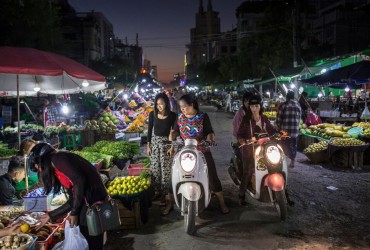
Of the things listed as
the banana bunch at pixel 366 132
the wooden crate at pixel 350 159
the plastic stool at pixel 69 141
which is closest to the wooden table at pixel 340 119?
the banana bunch at pixel 366 132

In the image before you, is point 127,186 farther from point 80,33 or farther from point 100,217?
point 80,33

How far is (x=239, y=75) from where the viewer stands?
43969mm

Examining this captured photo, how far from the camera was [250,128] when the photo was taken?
21.1ft

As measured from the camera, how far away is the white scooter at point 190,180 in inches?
209

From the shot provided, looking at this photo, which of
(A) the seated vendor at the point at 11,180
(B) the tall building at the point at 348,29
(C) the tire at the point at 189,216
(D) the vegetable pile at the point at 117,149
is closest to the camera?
(C) the tire at the point at 189,216

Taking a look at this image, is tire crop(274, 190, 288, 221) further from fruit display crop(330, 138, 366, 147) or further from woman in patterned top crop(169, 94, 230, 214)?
fruit display crop(330, 138, 366, 147)

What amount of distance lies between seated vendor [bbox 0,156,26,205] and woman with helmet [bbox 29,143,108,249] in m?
2.46

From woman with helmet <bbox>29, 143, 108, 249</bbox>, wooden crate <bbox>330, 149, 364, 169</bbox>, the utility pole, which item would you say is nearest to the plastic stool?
wooden crate <bbox>330, 149, 364, 169</bbox>

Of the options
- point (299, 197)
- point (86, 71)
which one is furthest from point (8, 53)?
point (299, 197)

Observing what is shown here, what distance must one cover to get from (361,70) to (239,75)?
111ft

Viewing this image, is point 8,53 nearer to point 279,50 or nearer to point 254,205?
point 254,205

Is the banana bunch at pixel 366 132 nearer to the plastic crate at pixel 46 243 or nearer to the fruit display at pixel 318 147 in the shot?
the fruit display at pixel 318 147

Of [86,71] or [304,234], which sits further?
[86,71]

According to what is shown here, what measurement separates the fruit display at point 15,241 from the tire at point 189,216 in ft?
7.34
